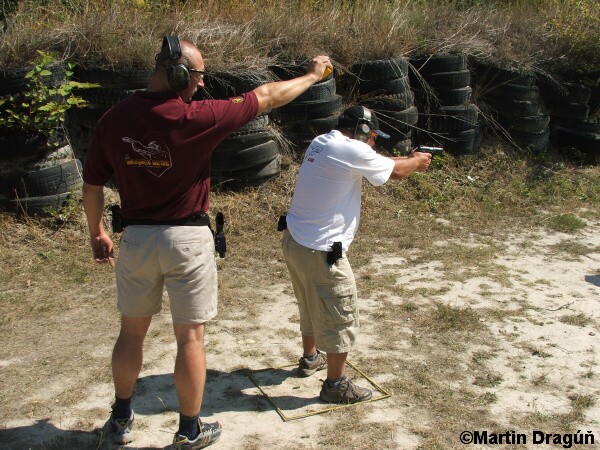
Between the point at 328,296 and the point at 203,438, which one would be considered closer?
the point at 203,438

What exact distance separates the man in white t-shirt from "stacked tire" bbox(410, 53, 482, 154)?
5.33m

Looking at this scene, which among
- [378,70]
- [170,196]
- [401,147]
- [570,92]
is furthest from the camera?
[570,92]

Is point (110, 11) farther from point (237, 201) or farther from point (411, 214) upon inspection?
point (411, 214)

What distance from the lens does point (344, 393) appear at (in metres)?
4.18

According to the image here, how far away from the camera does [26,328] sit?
17.2ft

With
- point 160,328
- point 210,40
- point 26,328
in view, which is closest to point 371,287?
point 160,328

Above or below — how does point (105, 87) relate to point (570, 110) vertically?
above

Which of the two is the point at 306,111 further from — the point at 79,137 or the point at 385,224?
the point at 79,137

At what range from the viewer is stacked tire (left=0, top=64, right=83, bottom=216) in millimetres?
6844

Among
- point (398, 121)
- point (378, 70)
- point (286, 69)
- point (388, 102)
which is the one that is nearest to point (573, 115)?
point (398, 121)

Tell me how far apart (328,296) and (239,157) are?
12.6 ft

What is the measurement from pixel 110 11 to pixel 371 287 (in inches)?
179

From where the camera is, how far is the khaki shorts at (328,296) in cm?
404

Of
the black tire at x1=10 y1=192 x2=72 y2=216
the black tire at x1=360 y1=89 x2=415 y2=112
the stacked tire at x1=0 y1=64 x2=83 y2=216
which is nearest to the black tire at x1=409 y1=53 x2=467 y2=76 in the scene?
the black tire at x1=360 y1=89 x2=415 y2=112
